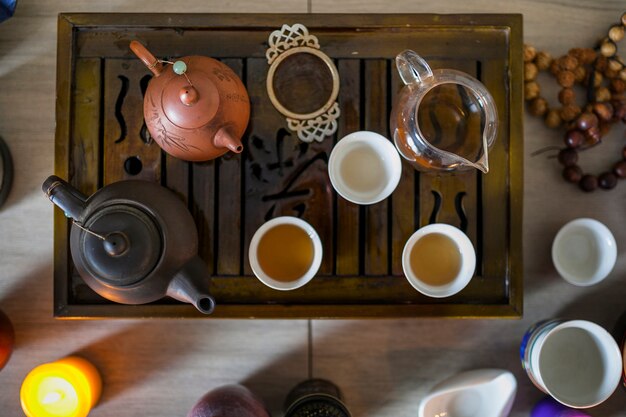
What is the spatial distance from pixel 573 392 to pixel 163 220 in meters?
0.69

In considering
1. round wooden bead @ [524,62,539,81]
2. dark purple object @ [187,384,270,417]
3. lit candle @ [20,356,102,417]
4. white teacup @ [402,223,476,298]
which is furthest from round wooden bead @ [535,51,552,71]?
lit candle @ [20,356,102,417]

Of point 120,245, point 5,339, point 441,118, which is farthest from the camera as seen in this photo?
point 5,339

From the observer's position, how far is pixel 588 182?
0.95 metres

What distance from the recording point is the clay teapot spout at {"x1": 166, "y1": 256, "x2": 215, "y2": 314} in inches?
27.1

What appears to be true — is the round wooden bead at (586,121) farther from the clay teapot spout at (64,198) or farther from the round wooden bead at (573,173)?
the clay teapot spout at (64,198)

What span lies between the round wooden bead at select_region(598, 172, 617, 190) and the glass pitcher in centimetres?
31

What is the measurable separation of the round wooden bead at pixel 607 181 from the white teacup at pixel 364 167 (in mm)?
403

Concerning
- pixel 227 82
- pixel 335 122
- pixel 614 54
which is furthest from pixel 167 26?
pixel 614 54

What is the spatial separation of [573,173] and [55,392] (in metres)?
0.95

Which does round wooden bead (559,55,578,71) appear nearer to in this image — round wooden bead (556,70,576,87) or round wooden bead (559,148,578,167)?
round wooden bead (556,70,576,87)

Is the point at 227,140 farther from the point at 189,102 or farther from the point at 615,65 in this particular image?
the point at 615,65

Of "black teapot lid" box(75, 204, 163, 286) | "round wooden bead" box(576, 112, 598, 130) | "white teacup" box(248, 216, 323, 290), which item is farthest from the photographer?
"round wooden bead" box(576, 112, 598, 130)

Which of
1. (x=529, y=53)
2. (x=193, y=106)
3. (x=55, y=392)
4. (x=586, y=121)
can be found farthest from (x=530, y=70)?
(x=55, y=392)

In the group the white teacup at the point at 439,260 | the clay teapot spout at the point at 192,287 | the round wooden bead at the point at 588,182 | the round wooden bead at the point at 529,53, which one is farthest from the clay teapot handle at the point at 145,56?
the round wooden bead at the point at 588,182
